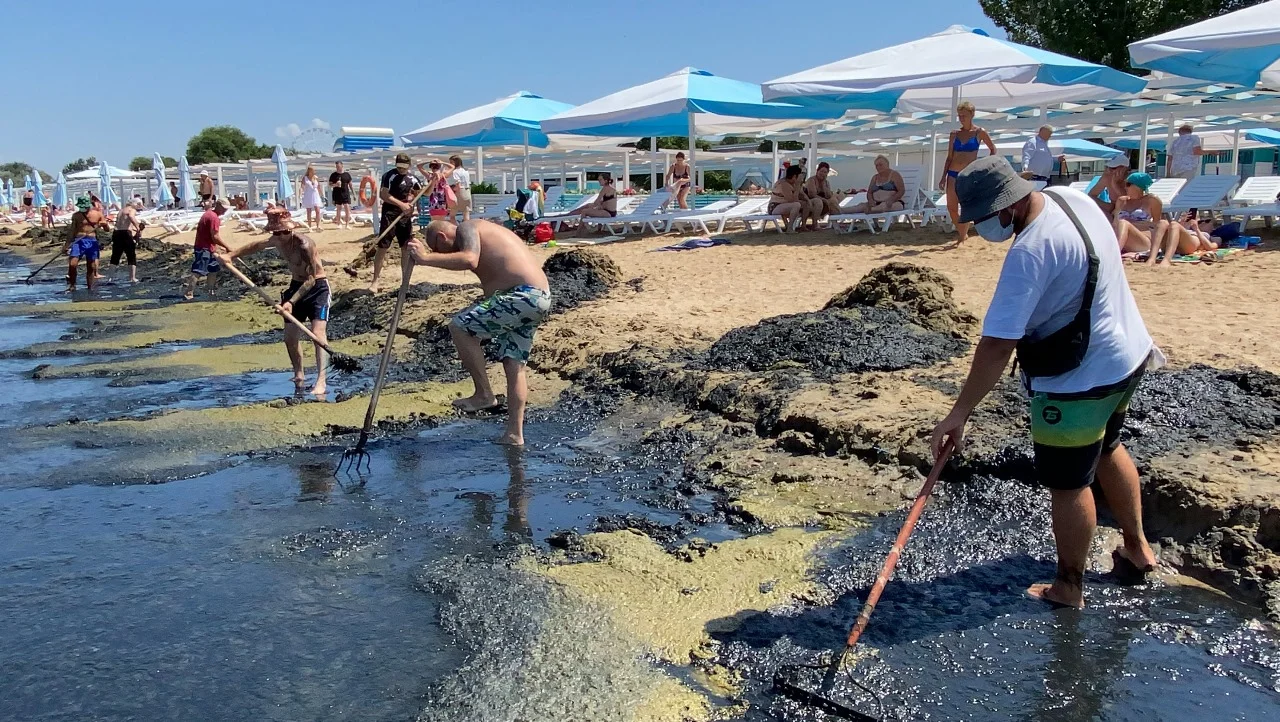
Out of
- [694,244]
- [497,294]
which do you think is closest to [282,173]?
[694,244]

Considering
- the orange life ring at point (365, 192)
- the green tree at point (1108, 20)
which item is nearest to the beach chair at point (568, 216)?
the orange life ring at point (365, 192)

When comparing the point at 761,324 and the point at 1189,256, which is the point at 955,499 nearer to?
the point at 761,324

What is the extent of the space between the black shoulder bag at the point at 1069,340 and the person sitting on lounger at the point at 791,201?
37.4 ft

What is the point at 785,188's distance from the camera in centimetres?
1476

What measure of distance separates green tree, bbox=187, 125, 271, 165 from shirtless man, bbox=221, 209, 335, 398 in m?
78.1

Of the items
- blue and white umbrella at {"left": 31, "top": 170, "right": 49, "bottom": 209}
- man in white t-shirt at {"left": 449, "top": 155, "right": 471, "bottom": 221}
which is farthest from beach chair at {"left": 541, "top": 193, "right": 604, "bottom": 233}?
blue and white umbrella at {"left": 31, "top": 170, "right": 49, "bottom": 209}

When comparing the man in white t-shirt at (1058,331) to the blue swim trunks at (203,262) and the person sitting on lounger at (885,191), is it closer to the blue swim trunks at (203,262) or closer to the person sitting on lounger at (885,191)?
the person sitting on lounger at (885,191)

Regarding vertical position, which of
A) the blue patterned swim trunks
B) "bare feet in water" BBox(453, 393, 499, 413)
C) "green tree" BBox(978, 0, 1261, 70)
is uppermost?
"green tree" BBox(978, 0, 1261, 70)

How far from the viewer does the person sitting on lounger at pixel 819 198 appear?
14484 mm

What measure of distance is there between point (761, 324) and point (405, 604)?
4351 mm

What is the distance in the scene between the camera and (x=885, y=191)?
13602mm

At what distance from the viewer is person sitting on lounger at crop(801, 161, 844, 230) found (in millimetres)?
14484

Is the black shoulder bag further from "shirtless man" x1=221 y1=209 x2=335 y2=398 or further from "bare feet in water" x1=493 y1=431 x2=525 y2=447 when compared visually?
"shirtless man" x1=221 y1=209 x2=335 y2=398

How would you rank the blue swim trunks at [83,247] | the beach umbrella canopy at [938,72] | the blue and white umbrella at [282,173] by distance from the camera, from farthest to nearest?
the blue and white umbrella at [282,173], the blue swim trunks at [83,247], the beach umbrella canopy at [938,72]
